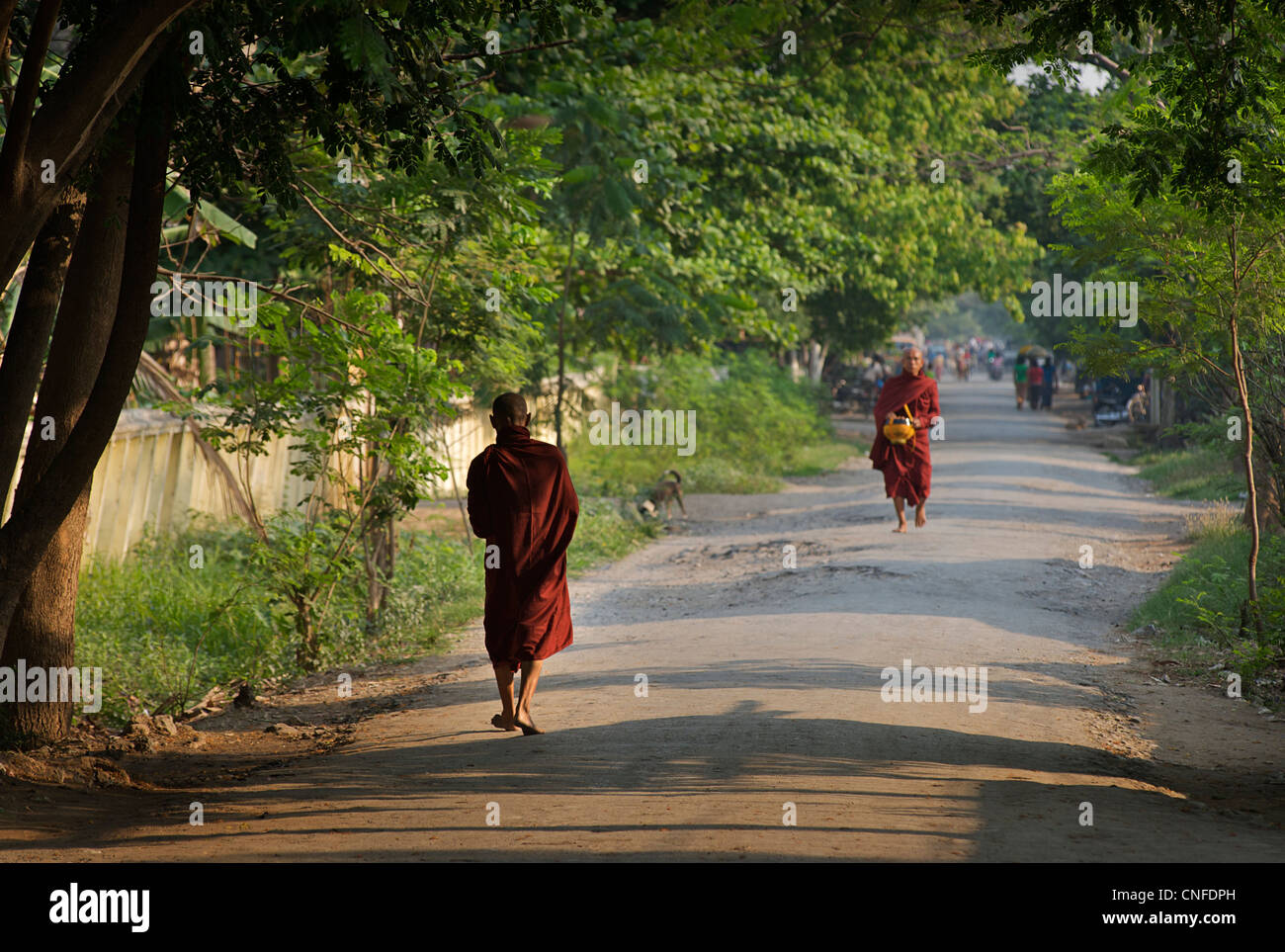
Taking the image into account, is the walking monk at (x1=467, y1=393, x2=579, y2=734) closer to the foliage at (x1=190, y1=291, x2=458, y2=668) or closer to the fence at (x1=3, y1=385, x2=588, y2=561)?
the foliage at (x1=190, y1=291, x2=458, y2=668)

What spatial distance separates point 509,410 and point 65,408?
2.30 m

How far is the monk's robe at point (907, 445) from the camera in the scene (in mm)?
15906

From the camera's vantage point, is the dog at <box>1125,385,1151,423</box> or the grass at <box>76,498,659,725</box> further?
the dog at <box>1125,385,1151,423</box>

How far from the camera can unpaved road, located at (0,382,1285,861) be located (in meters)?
5.36

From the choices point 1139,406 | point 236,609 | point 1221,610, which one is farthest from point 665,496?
point 1139,406

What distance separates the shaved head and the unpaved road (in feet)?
5.73

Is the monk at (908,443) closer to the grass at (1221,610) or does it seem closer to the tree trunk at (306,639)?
the grass at (1221,610)

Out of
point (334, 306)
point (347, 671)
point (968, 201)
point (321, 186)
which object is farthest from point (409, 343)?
point (968, 201)

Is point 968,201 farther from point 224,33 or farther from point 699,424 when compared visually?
point 224,33

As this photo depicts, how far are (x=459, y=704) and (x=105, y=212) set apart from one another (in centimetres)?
364

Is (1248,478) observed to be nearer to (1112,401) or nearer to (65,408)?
(65,408)

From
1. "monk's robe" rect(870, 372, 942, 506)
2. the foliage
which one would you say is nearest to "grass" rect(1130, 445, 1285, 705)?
"monk's robe" rect(870, 372, 942, 506)

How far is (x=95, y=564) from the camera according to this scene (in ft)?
37.6

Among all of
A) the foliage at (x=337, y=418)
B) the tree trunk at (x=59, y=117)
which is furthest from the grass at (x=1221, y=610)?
the tree trunk at (x=59, y=117)
